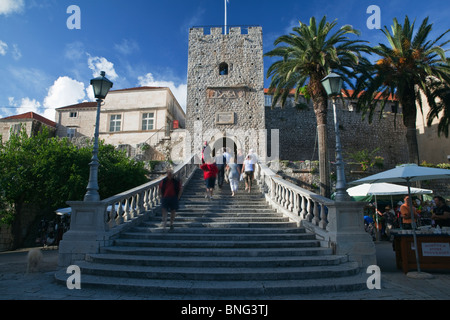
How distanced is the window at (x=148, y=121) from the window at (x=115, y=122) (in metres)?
2.43

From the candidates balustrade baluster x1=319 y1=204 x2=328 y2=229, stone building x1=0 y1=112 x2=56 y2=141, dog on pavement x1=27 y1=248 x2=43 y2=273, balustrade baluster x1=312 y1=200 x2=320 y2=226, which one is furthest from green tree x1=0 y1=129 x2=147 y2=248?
stone building x1=0 y1=112 x2=56 y2=141

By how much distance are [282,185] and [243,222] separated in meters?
2.04

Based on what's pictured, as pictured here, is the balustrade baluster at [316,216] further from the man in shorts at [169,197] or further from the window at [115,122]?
the window at [115,122]

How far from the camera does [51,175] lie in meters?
15.0

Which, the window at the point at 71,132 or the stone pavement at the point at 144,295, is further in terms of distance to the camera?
the window at the point at 71,132

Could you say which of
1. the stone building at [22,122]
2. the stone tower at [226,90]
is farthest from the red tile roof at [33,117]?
the stone tower at [226,90]

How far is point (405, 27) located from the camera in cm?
1547

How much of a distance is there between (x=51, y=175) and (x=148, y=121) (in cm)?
1434

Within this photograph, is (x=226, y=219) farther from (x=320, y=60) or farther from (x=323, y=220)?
(x=320, y=60)

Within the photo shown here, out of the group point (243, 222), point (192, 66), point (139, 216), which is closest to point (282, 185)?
point (243, 222)

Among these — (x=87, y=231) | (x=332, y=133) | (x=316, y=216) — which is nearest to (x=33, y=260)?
(x=87, y=231)

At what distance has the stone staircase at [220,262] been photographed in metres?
4.41

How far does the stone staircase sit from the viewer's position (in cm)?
441
